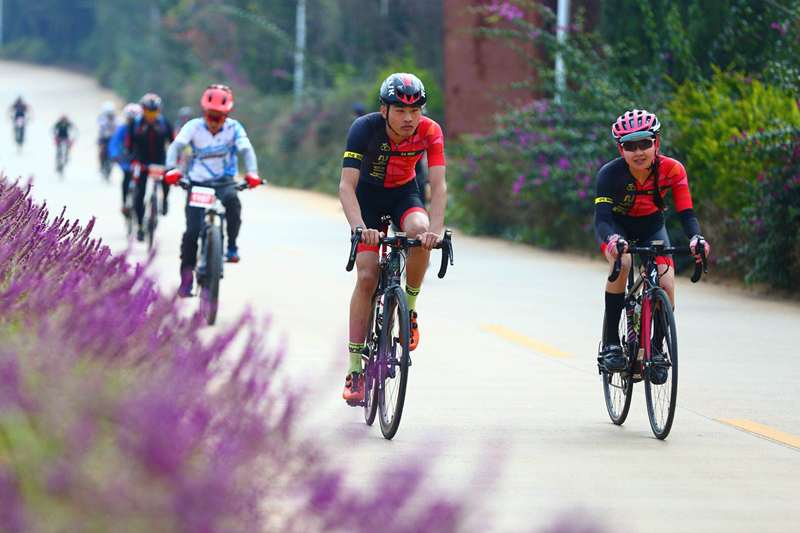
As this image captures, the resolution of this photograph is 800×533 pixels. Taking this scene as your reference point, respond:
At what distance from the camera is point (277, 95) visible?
5478cm

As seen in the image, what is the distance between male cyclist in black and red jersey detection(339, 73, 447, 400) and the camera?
7.10 metres

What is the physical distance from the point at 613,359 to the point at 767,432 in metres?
0.90

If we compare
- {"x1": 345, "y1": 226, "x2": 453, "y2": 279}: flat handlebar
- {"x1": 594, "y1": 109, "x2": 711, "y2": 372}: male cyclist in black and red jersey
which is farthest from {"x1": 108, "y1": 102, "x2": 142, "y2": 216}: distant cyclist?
{"x1": 345, "y1": 226, "x2": 453, "y2": 279}: flat handlebar

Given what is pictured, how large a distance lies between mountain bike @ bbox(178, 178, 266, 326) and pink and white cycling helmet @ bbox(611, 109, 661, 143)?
427 cm

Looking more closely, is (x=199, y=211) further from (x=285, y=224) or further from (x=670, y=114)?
(x=285, y=224)

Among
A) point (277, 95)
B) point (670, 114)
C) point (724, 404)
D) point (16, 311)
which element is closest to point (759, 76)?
point (670, 114)

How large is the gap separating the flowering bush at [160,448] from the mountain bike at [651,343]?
3357mm

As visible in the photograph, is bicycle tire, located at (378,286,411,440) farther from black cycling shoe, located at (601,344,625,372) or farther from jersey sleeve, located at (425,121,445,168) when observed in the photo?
black cycling shoe, located at (601,344,625,372)

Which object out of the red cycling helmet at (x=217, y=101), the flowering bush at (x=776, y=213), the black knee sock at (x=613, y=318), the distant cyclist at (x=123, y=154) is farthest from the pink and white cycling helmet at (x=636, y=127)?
the distant cyclist at (x=123, y=154)

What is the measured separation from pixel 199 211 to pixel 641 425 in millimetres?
5219

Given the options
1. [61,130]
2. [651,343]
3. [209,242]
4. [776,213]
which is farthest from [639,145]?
[61,130]

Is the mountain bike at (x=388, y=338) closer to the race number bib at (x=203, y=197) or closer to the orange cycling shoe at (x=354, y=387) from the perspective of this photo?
the orange cycling shoe at (x=354, y=387)

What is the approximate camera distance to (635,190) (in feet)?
25.2

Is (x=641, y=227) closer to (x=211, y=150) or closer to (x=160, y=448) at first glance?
(x=211, y=150)
